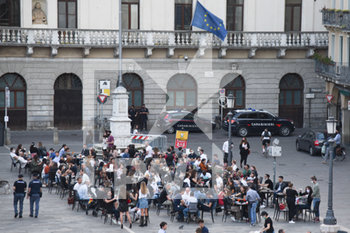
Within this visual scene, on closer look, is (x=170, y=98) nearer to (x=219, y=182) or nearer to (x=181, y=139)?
(x=181, y=139)

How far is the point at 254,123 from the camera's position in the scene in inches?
1828

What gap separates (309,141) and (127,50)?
1319cm

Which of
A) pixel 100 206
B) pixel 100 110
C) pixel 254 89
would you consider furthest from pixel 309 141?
pixel 100 206

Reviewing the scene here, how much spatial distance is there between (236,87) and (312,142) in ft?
35.2

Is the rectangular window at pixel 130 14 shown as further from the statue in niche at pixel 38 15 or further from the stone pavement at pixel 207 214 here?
the stone pavement at pixel 207 214

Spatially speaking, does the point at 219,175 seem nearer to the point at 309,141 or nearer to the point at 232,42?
the point at 309,141

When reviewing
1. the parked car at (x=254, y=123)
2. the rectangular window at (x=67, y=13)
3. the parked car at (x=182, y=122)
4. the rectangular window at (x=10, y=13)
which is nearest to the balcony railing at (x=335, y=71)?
the parked car at (x=254, y=123)

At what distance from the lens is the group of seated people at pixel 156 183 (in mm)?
26172

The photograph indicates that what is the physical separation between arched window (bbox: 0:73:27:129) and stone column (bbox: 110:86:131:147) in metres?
10.5

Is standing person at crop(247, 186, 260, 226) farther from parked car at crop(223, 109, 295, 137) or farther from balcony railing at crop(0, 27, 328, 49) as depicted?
balcony railing at crop(0, 27, 328, 49)

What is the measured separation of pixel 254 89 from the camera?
50.7 metres

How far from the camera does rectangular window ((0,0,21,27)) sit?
155 ft

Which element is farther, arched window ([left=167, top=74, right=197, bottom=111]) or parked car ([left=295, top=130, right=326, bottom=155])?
arched window ([left=167, top=74, right=197, bottom=111])

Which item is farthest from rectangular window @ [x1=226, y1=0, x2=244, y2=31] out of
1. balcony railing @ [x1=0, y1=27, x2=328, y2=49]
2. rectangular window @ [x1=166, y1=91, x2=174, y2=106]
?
rectangular window @ [x1=166, y1=91, x2=174, y2=106]
